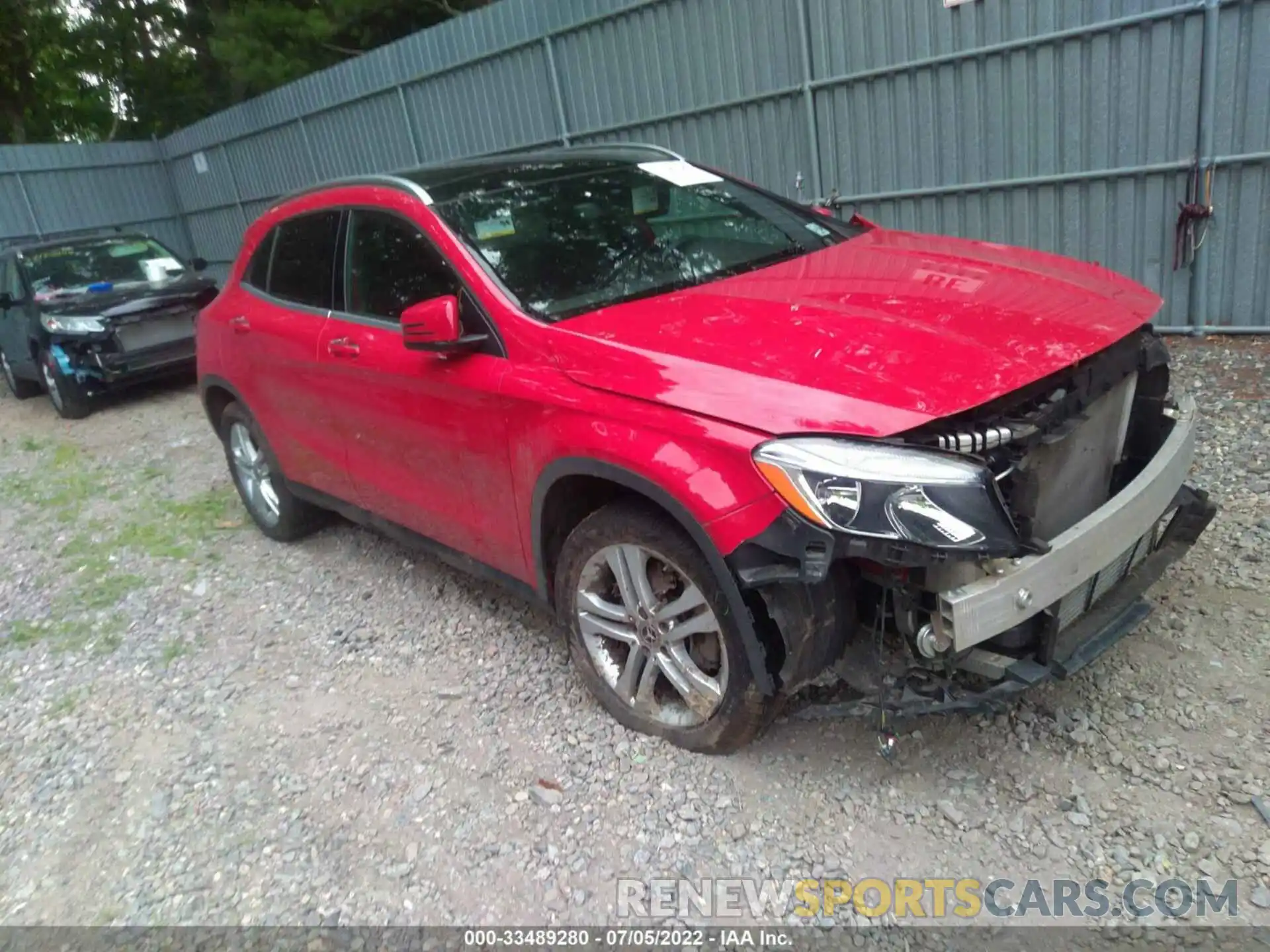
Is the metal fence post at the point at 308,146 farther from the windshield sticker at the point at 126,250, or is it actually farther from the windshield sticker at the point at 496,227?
the windshield sticker at the point at 496,227

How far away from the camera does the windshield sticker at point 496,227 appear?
129 inches

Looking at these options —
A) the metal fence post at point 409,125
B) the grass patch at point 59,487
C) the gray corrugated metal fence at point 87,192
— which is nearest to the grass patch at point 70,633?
the grass patch at point 59,487

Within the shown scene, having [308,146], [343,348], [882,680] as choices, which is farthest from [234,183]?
[882,680]

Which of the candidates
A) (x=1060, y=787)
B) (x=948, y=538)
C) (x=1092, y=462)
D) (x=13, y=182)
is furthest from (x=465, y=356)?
(x=13, y=182)

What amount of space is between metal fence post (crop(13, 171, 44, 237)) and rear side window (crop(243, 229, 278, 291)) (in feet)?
45.5

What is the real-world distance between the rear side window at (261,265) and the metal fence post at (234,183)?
11627mm

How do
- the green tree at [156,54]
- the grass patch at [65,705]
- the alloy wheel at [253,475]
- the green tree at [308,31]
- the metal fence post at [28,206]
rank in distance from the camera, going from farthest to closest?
the metal fence post at [28,206], the green tree at [156,54], the green tree at [308,31], the alloy wheel at [253,475], the grass patch at [65,705]

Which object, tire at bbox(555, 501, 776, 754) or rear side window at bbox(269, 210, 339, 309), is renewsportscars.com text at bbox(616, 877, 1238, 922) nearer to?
tire at bbox(555, 501, 776, 754)

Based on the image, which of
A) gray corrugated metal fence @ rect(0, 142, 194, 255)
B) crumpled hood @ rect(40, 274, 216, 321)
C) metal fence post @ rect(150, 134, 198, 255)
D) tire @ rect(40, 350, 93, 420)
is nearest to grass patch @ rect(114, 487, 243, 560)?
crumpled hood @ rect(40, 274, 216, 321)

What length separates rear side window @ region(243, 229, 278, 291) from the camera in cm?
449

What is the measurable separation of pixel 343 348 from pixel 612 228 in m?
1.19

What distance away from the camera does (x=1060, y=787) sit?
257 centimetres

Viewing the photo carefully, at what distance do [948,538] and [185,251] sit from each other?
18.2 metres

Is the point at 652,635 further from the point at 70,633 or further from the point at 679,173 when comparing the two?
the point at 70,633
